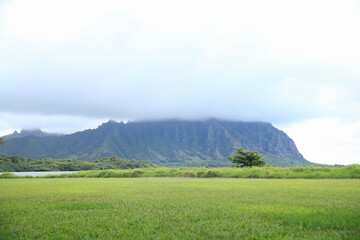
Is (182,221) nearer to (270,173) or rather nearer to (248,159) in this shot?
(270,173)

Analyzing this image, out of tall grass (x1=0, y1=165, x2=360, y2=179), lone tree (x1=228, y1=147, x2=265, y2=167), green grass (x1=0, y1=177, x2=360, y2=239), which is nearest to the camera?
green grass (x1=0, y1=177, x2=360, y2=239)

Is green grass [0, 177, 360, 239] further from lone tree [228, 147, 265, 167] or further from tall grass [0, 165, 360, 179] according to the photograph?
lone tree [228, 147, 265, 167]

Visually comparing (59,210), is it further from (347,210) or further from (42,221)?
(347,210)

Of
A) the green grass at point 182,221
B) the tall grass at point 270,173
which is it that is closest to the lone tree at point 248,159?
the tall grass at point 270,173

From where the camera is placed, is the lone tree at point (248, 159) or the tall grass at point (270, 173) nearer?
the tall grass at point (270, 173)

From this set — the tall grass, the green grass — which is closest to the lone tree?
the tall grass

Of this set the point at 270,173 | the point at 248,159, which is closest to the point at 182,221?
the point at 270,173

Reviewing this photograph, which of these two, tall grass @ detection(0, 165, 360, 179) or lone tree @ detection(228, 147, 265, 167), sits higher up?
lone tree @ detection(228, 147, 265, 167)

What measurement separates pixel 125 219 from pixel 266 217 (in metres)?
3.55

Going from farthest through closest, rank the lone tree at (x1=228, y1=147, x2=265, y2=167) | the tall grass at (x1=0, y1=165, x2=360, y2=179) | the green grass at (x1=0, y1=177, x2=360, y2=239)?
the lone tree at (x1=228, y1=147, x2=265, y2=167), the tall grass at (x1=0, y1=165, x2=360, y2=179), the green grass at (x1=0, y1=177, x2=360, y2=239)

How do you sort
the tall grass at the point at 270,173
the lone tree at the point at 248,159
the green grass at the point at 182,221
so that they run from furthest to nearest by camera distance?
the lone tree at the point at 248,159 < the tall grass at the point at 270,173 < the green grass at the point at 182,221

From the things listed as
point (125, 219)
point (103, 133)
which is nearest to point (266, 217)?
point (125, 219)

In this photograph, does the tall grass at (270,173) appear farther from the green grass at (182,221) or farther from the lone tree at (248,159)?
the green grass at (182,221)

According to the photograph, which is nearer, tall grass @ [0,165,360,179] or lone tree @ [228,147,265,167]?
tall grass @ [0,165,360,179]
